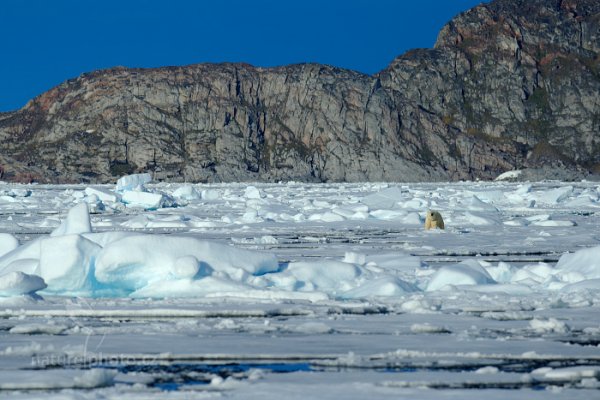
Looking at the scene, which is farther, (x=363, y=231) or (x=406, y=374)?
(x=363, y=231)

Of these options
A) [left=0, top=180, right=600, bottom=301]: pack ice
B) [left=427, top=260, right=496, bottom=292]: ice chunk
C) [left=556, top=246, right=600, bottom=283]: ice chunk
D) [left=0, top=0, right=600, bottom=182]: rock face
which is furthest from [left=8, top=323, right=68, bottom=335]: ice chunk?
[left=0, top=0, right=600, bottom=182]: rock face

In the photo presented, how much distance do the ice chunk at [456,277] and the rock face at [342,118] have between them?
12187cm

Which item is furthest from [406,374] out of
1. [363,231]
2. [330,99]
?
[330,99]

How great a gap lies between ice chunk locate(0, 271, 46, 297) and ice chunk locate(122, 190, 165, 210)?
27.2 metres

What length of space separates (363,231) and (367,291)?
38.2ft

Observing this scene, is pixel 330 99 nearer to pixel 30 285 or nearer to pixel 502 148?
pixel 502 148

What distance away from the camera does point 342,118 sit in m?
141

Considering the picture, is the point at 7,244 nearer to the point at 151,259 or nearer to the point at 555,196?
the point at 151,259

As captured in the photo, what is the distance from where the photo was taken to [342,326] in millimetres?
7398

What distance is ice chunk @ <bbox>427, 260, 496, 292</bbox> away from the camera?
9.91 meters

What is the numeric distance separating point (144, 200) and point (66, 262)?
91.2 ft

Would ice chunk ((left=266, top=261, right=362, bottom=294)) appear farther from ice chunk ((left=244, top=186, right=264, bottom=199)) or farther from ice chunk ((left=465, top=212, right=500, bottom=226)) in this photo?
ice chunk ((left=244, top=186, right=264, bottom=199))

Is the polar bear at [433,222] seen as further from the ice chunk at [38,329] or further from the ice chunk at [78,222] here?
the ice chunk at [38,329]

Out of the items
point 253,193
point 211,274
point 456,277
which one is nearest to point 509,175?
point 253,193
